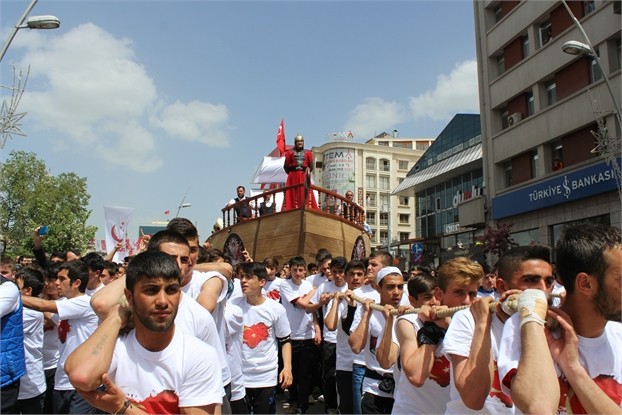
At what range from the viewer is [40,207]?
41.1 metres

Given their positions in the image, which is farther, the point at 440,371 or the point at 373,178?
the point at 373,178

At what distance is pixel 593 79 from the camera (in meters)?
19.4

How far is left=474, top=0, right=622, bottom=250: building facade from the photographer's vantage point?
18328 mm

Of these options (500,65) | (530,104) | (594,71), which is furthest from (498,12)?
(594,71)

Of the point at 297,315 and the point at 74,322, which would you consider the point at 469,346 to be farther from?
the point at 297,315

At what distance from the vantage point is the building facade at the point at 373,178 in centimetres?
7519

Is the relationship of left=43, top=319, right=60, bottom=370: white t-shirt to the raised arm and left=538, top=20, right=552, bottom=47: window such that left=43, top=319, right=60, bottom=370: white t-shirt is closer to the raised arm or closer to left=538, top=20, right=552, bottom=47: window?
the raised arm

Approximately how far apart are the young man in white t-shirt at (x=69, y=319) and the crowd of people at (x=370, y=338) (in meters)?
0.01

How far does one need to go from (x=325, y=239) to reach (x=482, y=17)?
1836cm

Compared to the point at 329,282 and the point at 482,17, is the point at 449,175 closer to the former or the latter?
the point at 482,17

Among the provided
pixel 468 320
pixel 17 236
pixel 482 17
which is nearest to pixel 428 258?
pixel 482 17

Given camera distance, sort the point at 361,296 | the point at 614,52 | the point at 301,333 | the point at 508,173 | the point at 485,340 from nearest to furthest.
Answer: the point at 485,340 < the point at 361,296 < the point at 301,333 < the point at 614,52 < the point at 508,173

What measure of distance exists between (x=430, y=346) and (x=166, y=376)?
1.49m

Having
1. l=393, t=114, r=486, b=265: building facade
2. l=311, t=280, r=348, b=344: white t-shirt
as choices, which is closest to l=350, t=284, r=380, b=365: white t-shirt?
l=311, t=280, r=348, b=344: white t-shirt
